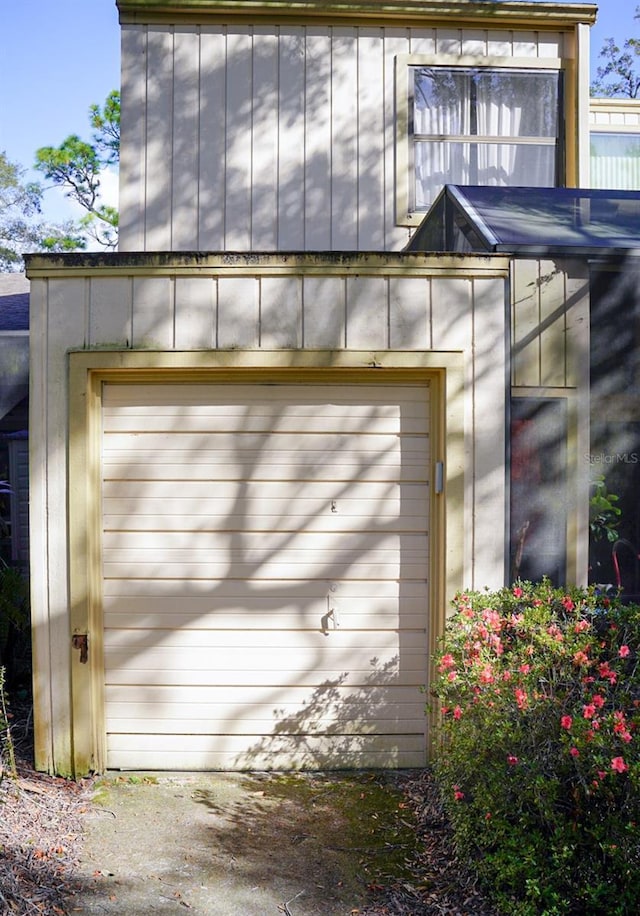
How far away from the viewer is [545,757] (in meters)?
3.27

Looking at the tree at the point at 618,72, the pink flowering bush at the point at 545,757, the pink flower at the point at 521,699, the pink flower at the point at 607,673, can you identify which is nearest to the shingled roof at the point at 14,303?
the pink flowering bush at the point at 545,757

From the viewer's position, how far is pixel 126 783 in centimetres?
459

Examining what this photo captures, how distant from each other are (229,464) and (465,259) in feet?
5.94

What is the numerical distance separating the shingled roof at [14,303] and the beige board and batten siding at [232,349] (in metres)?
2.35

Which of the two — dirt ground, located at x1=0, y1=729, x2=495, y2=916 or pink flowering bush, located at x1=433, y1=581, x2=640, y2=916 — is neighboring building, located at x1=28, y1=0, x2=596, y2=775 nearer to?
dirt ground, located at x1=0, y1=729, x2=495, y2=916

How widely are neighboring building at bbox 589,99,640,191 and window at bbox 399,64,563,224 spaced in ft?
5.76

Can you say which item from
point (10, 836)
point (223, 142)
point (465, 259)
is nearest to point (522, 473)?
point (465, 259)

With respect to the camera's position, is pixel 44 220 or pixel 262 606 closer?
pixel 262 606

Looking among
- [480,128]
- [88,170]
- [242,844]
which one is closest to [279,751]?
[242,844]

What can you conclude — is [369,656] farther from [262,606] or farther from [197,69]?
[197,69]

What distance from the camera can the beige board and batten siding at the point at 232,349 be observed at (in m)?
4.59

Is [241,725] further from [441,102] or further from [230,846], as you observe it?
[441,102]

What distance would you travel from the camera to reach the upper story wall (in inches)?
291

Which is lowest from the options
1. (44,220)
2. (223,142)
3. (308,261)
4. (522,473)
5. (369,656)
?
(369,656)
